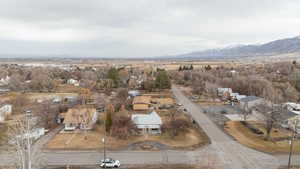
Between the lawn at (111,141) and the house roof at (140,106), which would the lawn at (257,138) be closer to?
the lawn at (111,141)

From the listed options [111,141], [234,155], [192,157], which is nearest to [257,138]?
[234,155]

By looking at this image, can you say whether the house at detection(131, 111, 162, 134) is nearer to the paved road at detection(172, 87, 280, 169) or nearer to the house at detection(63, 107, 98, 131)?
the house at detection(63, 107, 98, 131)

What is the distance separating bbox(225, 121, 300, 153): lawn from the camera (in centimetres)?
1780

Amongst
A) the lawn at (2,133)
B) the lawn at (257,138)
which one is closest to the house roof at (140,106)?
the lawn at (257,138)

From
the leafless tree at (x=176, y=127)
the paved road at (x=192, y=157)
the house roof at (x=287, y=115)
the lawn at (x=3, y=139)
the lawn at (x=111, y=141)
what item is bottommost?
the paved road at (x=192, y=157)

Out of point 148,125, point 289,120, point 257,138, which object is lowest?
point 257,138

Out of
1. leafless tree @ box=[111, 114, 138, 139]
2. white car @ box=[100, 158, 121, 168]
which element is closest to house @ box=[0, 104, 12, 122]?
leafless tree @ box=[111, 114, 138, 139]

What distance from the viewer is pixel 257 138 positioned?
2025 centimetres

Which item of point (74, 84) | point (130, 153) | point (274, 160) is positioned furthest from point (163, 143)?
point (74, 84)

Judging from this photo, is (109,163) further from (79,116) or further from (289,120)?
(289,120)

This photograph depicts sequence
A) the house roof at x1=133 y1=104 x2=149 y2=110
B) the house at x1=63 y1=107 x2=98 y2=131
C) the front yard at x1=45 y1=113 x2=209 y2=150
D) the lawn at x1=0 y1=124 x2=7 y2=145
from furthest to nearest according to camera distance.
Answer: the house roof at x1=133 y1=104 x2=149 y2=110 → the house at x1=63 y1=107 x2=98 y2=131 → the lawn at x1=0 y1=124 x2=7 y2=145 → the front yard at x1=45 y1=113 x2=209 y2=150

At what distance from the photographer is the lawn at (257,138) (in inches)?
701

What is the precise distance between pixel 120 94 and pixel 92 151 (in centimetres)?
1929

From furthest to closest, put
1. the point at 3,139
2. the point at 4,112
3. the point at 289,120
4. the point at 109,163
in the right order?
1. the point at 4,112
2. the point at 289,120
3. the point at 3,139
4. the point at 109,163
